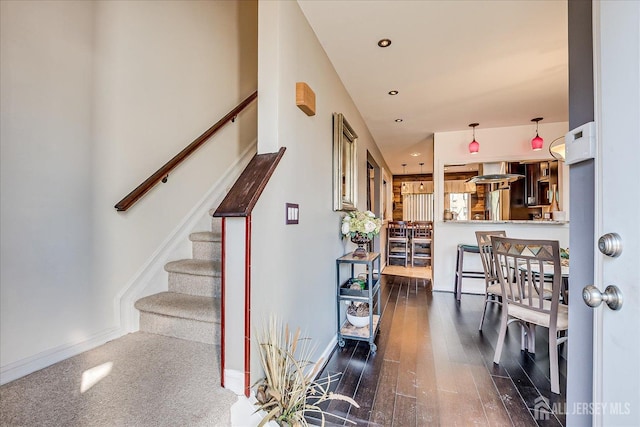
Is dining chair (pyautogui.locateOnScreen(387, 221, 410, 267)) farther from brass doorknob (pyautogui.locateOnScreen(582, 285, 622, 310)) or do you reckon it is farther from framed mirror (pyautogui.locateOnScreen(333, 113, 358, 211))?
brass doorknob (pyautogui.locateOnScreen(582, 285, 622, 310))

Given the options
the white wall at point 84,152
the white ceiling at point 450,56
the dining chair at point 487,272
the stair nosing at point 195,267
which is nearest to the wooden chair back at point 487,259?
the dining chair at point 487,272

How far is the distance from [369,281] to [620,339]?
167 cm

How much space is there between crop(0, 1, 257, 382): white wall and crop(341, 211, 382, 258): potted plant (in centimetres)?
138

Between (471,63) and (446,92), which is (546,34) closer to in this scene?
(471,63)

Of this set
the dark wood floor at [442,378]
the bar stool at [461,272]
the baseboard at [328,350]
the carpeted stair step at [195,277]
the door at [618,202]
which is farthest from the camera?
the bar stool at [461,272]

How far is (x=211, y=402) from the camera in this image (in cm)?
117

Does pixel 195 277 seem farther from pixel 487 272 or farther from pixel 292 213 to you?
pixel 487 272

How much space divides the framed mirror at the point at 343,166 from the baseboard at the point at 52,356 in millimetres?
1762

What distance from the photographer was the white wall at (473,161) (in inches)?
158

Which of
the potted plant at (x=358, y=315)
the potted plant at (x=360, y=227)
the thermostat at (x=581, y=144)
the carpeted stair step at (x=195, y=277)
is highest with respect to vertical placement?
the thermostat at (x=581, y=144)

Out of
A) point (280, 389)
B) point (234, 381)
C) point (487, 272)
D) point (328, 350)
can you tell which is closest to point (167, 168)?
point (234, 381)

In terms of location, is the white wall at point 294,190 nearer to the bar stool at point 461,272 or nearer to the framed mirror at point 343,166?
the framed mirror at point 343,166

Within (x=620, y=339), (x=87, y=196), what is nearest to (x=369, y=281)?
(x=620, y=339)

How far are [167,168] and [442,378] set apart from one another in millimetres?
2393
